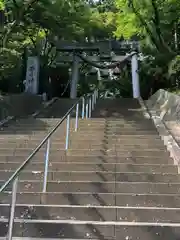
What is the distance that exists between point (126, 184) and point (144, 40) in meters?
14.4

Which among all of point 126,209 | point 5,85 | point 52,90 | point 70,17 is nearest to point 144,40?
point 70,17

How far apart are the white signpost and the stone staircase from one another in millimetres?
12473

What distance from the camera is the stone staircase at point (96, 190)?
13.0 ft

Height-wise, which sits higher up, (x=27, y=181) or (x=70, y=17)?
(x=70, y=17)

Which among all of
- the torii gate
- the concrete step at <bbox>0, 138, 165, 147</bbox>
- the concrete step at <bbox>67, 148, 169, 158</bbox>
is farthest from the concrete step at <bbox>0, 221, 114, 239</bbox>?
the torii gate

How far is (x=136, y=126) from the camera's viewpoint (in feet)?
35.2

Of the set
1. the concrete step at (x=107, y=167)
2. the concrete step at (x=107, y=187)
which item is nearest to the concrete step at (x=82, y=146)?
the concrete step at (x=107, y=167)

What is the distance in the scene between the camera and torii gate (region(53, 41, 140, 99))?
77.0 feet

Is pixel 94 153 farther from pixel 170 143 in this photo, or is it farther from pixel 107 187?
pixel 107 187

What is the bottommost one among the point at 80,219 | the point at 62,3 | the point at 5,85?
the point at 80,219

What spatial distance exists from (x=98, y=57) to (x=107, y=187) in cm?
1941

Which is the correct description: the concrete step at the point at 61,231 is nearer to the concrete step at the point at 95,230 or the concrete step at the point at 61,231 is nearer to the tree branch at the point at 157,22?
the concrete step at the point at 95,230

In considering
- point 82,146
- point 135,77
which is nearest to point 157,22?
point 135,77

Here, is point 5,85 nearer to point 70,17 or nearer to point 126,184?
point 70,17
